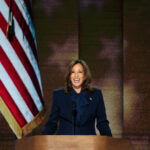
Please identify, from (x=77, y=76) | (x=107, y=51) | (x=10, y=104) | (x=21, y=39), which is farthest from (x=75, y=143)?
(x=107, y=51)

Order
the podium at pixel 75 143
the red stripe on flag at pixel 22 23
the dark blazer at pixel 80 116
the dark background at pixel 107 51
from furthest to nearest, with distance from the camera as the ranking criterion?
1. the dark background at pixel 107 51
2. the red stripe on flag at pixel 22 23
3. the dark blazer at pixel 80 116
4. the podium at pixel 75 143

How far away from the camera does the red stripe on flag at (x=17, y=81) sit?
13.0 feet

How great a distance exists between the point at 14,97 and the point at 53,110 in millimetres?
1530

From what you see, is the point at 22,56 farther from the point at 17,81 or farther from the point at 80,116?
the point at 80,116

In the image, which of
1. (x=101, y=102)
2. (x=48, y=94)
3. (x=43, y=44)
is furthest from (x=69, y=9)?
(x=101, y=102)

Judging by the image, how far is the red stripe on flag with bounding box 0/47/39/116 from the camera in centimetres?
396

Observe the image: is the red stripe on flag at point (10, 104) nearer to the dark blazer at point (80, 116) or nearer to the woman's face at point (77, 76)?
the dark blazer at point (80, 116)

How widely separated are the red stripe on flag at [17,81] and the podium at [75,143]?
2301 mm

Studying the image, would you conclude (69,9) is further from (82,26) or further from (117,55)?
(117,55)

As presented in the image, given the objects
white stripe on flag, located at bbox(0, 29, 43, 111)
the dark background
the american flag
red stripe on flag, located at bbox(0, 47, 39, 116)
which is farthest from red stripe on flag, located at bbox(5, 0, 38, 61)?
the dark background

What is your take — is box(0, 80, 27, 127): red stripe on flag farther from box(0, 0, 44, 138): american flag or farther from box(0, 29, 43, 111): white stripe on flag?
box(0, 29, 43, 111): white stripe on flag

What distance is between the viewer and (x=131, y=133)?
217 inches

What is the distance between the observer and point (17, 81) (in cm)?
404

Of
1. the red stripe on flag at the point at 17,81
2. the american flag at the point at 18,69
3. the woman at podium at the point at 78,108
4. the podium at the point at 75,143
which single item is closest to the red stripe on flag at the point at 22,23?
the american flag at the point at 18,69
